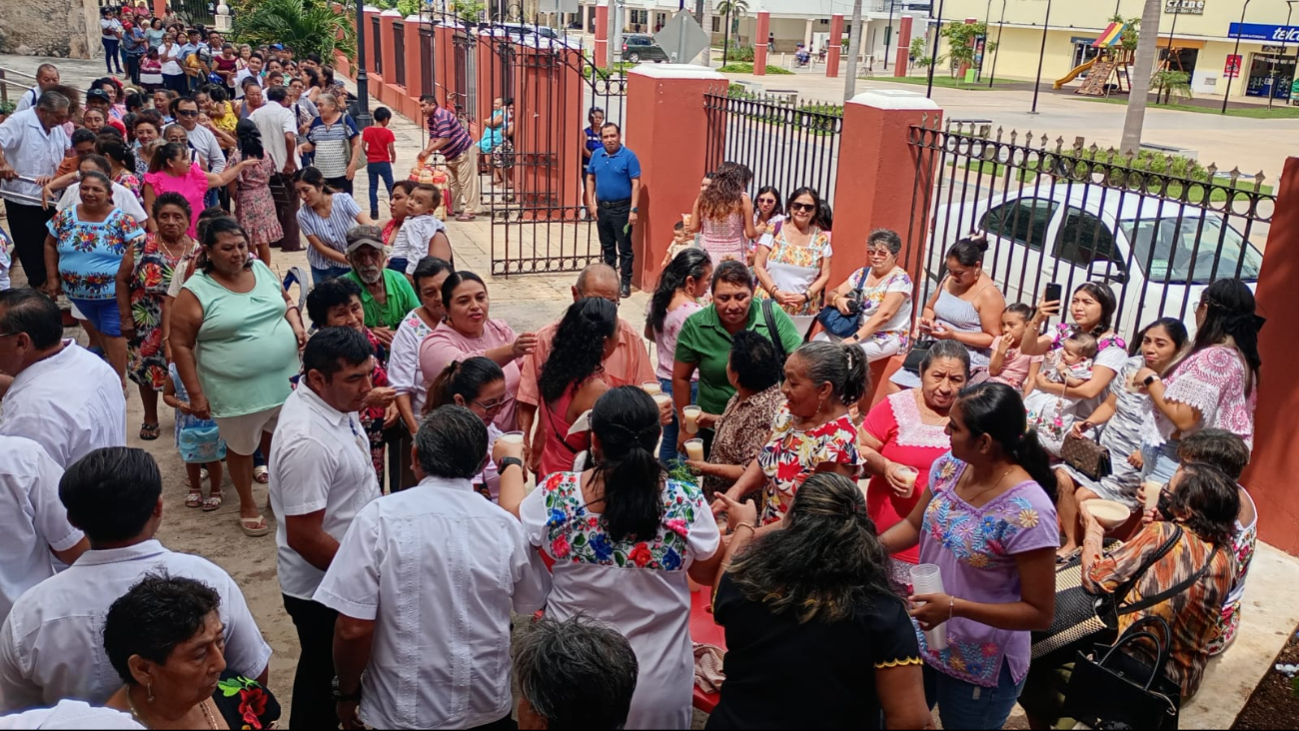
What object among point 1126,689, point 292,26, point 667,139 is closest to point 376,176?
point 667,139

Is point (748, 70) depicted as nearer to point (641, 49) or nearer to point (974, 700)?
point (641, 49)

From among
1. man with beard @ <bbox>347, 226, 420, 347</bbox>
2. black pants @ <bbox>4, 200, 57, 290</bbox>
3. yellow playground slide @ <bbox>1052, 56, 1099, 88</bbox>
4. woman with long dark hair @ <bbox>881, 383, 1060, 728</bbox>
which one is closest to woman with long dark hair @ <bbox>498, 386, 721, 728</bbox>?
woman with long dark hair @ <bbox>881, 383, 1060, 728</bbox>

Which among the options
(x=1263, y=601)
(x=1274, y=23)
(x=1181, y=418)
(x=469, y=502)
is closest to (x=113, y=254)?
(x=469, y=502)

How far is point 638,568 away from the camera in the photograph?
297 centimetres

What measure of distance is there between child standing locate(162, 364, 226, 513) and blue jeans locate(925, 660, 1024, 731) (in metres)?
4.30

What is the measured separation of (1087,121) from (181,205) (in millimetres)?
34148

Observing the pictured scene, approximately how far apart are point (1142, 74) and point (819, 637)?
56.7 feet

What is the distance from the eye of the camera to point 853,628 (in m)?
2.53

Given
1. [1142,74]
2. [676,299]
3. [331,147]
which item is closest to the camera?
[676,299]

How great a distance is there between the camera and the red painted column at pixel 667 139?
10.4m

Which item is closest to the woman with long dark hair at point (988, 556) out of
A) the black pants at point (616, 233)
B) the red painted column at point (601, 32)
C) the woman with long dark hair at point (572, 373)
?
the woman with long dark hair at point (572, 373)

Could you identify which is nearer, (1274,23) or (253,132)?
(253,132)

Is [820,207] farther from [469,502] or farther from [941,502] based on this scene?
[469,502]

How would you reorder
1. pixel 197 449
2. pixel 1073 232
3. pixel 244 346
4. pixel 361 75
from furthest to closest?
pixel 361 75, pixel 1073 232, pixel 197 449, pixel 244 346
